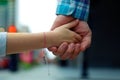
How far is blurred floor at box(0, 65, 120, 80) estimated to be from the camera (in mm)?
2180

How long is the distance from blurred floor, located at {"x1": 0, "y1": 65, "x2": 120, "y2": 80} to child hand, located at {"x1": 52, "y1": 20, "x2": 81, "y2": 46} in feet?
3.90

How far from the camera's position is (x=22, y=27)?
227 centimetres

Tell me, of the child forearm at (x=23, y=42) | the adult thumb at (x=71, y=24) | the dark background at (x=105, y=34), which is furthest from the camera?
the dark background at (x=105, y=34)

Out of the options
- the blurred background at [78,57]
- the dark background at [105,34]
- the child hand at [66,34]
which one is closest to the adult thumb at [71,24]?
the child hand at [66,34]

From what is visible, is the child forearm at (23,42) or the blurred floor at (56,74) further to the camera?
the blurred floor at (56,74)

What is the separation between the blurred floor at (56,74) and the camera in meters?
2.18

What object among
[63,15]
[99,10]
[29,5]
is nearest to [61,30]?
[63,15]

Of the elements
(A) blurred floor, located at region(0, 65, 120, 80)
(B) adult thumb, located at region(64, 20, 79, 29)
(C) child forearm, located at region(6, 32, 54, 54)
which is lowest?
(A) blurred floor, located at region(0, 65, 120, 80)

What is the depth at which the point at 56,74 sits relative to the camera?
2.29 m

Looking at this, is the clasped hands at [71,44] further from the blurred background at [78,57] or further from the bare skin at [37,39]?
the blurred background at [78,57]

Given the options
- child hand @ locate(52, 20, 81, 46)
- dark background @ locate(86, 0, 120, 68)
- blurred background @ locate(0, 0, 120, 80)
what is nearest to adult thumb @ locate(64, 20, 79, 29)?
child hand @ locate(52, 20, 81, 46)

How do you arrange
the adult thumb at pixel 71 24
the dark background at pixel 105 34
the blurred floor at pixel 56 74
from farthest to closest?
1. the dark background at pixel 105 34
2. the blurred floor at pixel 56 74
3. the adult thumb at pixel 71 24

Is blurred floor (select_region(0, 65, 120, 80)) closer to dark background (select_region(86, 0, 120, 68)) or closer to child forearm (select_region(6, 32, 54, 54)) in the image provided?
dark background (select_region(86, 0, 120, 68))

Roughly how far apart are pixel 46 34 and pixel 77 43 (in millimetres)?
103
